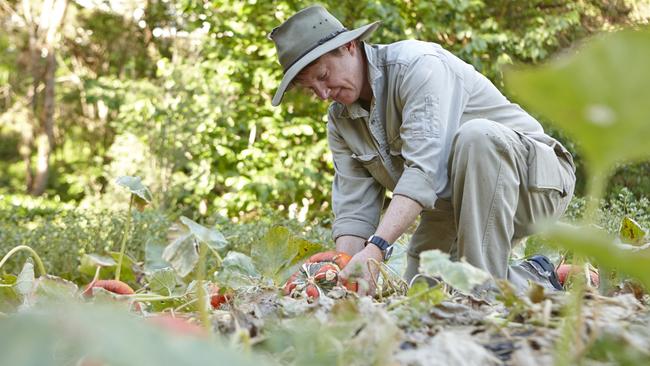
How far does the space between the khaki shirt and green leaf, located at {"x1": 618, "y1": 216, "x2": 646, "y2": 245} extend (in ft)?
1.80

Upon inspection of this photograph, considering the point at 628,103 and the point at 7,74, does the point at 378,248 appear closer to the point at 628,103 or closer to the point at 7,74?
the point at 628,103

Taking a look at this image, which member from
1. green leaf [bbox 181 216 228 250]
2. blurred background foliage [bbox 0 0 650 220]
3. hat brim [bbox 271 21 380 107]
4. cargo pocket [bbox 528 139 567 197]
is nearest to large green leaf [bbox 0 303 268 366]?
green leaf [bbox 181 216 228 250]

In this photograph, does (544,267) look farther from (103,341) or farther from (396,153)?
(103,341)

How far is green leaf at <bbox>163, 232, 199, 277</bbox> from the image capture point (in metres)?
1.17

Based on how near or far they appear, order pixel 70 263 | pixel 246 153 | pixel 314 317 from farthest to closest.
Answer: pixel 246 153, pixel 70 263, pixel 314 317

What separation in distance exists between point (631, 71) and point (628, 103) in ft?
0.09

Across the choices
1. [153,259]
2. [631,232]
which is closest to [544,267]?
[631,232]

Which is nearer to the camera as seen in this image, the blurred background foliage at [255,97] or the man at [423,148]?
the man at [423,148]

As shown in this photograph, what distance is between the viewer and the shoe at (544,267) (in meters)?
2.39

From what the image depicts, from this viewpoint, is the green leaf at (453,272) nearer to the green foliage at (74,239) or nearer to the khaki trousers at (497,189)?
the khaki trousers at (497,189)

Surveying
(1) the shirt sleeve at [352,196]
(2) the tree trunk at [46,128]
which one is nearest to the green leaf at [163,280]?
(1) the shirt sleeve at [352,196]

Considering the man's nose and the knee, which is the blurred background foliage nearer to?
the man's nose

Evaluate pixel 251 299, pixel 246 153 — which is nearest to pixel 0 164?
pixel 246 153

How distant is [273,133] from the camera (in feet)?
24.1
